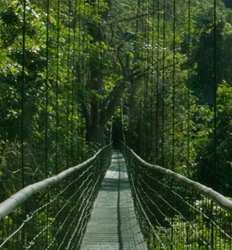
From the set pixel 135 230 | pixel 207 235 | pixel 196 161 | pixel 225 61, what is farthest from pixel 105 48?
pixel 207 235

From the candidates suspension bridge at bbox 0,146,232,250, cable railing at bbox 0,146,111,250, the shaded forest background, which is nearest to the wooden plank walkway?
suspension bridge at bbox 0,146,232,250

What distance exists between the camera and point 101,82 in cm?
2348

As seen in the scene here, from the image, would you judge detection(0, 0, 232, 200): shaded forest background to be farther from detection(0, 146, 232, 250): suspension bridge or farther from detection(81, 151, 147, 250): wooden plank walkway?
detection(0, 146, 232, 250): suspension bridge

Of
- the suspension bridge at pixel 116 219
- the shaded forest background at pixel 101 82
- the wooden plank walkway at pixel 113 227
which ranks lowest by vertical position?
the wooden plank walkway at pixel 113 227

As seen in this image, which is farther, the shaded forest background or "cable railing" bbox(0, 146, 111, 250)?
the shaded forest background

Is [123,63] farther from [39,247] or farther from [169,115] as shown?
[39,247]

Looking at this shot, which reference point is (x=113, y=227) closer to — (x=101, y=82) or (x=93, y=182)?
(x=93, y=182)

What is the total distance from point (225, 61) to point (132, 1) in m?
6.16

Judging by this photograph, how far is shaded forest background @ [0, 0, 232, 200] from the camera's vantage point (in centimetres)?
1159

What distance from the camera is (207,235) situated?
4.00 metres

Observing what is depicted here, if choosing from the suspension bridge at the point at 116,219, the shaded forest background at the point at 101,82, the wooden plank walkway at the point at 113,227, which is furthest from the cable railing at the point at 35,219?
the shaded forest background at the point at 101,82

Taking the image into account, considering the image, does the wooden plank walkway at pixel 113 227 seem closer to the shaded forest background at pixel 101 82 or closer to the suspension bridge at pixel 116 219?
the suspension bridge at pixel 116 219

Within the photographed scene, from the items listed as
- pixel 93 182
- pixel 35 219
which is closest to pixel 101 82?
pixel 93 182

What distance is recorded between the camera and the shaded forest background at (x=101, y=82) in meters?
11.6
